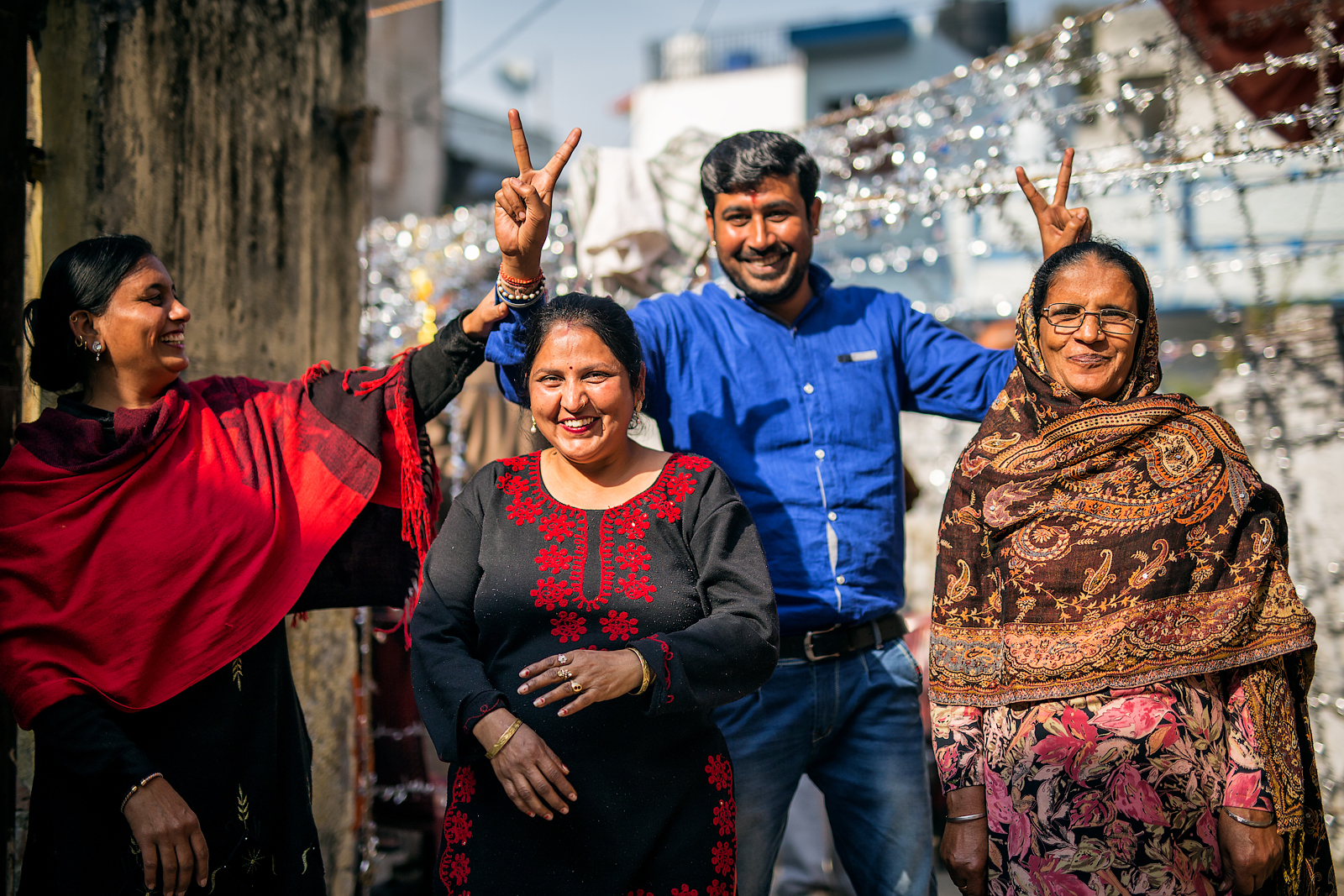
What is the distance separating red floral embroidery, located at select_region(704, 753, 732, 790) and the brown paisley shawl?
513 millimetres

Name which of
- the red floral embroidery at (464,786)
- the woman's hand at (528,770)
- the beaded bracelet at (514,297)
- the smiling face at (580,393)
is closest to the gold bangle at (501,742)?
the woman's hand at (528,770)

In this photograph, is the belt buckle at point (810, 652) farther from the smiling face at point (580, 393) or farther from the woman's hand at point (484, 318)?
the woman's hand at point (484, 318)

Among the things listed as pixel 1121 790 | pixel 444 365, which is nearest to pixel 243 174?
pixel 444 365

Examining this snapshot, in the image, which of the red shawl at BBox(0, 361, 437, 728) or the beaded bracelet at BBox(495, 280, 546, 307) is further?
the beaded bracelet at BBox(495, 280, 546, 307)

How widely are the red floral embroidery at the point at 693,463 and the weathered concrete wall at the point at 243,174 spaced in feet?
6.23

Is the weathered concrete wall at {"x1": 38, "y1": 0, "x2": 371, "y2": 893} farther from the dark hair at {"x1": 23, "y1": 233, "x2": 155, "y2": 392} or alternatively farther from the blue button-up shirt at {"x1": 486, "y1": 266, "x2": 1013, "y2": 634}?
the blue button-up shirt at {"x1": 486, "y1": 266, "x2": 1013, "y2": 634}

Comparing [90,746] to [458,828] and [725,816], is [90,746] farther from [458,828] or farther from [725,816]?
[725,816]

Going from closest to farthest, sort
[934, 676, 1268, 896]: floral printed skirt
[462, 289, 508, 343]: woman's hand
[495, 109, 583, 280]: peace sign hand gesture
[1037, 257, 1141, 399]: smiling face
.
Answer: [934, 676, 1268, 896]: floral printed skirt
[1037, 257, 1141, 399]: smiling face
[495, 109, 583, 280]: peace sign hand gesture
[462, 289, 508, 343]: woman's hand

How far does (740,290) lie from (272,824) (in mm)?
1777

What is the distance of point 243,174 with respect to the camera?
3.39m

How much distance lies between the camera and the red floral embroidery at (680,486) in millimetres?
2043

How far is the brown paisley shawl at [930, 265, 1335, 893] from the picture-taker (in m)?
1.97

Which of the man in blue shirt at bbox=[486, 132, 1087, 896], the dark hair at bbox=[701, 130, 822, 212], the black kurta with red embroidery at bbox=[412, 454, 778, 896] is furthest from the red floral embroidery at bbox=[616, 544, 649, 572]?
the dark hair at bbox=[701, 130, 822, 212]

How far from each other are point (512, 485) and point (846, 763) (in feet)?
3.73
